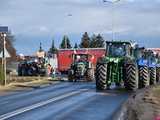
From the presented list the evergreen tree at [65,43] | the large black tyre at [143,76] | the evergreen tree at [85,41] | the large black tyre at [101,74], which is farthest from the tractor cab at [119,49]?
the evergreen tree at [85,41]

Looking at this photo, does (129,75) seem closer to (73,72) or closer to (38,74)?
(73,72)

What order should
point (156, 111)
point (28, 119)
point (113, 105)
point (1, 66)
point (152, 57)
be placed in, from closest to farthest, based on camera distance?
point (28, 119) → point (156, 111) → point (113, 105) → point (1, 66) → point (152, 57)

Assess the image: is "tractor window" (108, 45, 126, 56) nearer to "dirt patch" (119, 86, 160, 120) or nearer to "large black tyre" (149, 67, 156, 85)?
"large black tyre" (149, 67, 156, 85)

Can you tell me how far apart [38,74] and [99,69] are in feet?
94.3

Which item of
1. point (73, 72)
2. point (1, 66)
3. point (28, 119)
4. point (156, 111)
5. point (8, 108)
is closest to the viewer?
point (28, 119)

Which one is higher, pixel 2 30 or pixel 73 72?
pixel 2 30

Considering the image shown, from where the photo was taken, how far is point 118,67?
119ft

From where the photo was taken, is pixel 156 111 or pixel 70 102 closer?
pixel 156 111

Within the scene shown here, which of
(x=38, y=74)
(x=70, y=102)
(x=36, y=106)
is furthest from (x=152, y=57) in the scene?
(x=36, y=106)

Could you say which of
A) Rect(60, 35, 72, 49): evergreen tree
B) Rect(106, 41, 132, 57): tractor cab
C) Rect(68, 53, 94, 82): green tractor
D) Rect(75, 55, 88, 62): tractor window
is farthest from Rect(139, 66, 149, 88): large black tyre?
Rect(60, 35, 72, 49): evergreen tree

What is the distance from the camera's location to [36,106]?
76.3 feet

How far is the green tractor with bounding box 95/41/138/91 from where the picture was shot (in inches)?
1379

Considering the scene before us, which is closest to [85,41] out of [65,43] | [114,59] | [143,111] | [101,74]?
[65,43]

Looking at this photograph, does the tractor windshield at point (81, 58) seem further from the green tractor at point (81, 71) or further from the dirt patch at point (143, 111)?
the dirt patch at point (143, 111)
